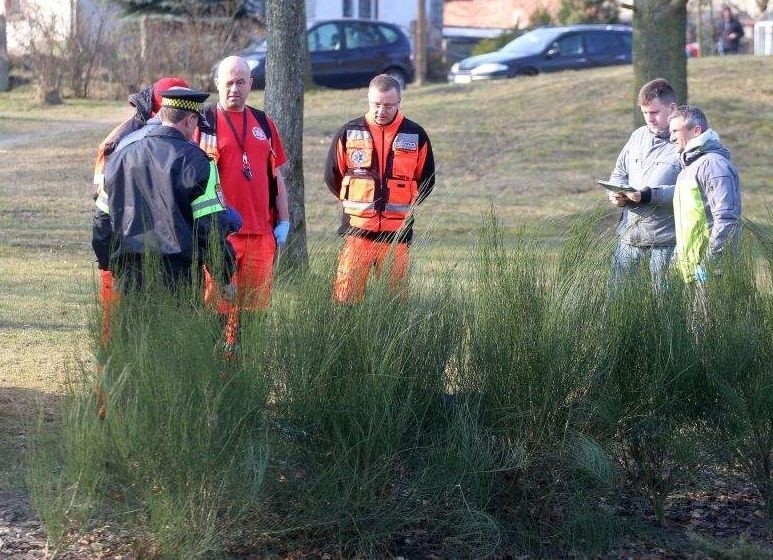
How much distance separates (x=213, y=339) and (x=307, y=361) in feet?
1.25

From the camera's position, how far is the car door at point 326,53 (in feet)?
92.9

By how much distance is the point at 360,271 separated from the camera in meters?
5.04

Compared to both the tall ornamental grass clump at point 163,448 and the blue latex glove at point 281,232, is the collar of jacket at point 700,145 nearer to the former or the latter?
the blue latex glove at point 281,232

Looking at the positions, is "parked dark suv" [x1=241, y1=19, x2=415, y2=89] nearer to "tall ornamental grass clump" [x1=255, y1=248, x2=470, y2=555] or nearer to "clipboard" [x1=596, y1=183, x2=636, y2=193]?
"clipboard" [x1=596, y1=183, x2=636, y2=193]

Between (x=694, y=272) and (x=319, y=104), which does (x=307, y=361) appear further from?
(x=319, y=104)

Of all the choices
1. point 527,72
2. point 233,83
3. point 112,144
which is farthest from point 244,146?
point 527,72

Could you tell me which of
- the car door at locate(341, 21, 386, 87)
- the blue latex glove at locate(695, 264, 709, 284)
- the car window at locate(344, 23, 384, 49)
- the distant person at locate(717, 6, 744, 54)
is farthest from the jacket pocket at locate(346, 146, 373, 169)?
the distant person at locate(717, 6, 744, 54)

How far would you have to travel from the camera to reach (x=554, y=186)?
16578 millimetres

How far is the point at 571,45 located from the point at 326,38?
583cm

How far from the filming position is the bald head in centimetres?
641

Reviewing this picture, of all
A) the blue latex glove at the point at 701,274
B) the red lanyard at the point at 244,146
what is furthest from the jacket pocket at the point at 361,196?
the blue latex glove at the point at 701,274

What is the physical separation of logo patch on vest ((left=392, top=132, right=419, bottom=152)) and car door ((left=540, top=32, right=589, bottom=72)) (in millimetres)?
22006

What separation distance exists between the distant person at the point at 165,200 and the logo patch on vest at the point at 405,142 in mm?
2087

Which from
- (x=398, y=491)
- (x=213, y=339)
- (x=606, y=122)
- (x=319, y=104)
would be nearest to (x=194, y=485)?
(x=213, y=339)
